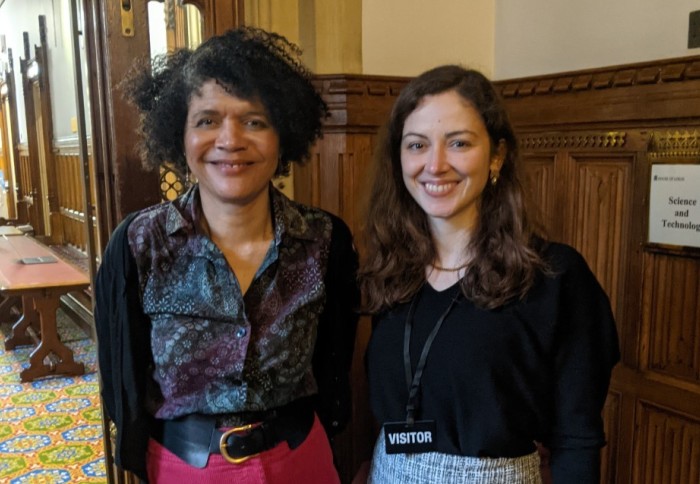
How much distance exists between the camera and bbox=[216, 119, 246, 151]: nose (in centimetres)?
134

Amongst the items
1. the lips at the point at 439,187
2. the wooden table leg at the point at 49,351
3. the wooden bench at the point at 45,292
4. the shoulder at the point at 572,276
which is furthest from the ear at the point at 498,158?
the wooden table leg at the point at 49,351

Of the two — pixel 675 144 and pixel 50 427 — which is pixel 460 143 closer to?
pixel 675 144

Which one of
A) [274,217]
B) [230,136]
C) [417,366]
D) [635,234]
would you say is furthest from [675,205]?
[230,136]

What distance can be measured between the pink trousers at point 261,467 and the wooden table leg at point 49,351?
3501 millimetres

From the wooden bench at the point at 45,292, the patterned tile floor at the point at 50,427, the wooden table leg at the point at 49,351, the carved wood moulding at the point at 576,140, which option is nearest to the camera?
the carved wood moulding at the point at 576,140

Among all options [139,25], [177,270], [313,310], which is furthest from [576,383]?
[139,25]

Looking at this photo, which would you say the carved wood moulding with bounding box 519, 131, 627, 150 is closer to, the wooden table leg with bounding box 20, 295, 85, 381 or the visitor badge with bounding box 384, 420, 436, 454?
the visitor badge with bounding box 384, 420, 436, 454

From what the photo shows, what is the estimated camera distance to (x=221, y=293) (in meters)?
1.38

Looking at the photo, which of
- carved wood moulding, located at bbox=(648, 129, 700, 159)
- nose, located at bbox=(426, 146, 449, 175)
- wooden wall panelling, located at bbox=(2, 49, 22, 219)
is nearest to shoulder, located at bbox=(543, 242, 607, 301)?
nose, located at bbox=(426, 146, 449, 175)

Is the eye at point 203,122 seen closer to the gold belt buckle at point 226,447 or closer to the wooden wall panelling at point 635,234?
the gold belt buckle at point 226,447

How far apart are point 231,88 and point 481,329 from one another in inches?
29.0

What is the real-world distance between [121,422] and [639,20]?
1.86 m

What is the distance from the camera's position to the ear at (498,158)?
136 cm

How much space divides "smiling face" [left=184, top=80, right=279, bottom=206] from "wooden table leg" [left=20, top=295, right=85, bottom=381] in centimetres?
370
